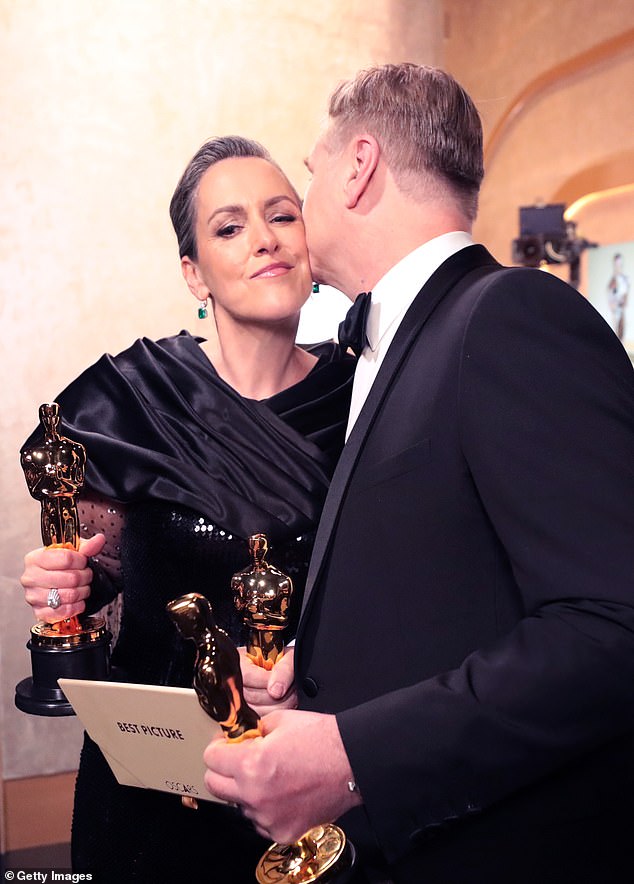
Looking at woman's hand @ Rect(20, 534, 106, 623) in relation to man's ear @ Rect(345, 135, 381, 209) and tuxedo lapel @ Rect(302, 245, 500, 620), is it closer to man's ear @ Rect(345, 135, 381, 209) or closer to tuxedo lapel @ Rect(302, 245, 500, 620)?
tuxedo lapel @ Rect(302, 245, 500, 620)

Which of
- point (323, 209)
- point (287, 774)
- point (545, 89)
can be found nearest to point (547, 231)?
point (545, 89)

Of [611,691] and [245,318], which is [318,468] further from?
[611,691]

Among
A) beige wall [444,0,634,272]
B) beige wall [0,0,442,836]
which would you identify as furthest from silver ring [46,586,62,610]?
beige wall [444,0,634,272]

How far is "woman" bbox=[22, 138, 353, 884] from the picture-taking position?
6.17 feet

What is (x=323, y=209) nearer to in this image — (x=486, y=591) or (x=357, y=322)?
(x=357, y=322)

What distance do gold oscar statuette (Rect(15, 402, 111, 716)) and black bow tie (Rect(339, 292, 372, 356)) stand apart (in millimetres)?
533

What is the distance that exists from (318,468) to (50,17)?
2095mm

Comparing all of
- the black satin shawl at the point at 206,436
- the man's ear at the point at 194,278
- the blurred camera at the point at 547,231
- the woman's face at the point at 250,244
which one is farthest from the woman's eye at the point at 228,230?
the blurred camera at the point at 547,231

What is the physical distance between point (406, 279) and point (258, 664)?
0.64 meters

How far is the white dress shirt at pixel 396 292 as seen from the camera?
148 centimetres

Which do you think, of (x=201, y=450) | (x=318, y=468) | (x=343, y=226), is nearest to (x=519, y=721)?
(x=343, y=226)

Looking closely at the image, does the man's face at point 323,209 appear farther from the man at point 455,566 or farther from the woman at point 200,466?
the woman at point 200,466

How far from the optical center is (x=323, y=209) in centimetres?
159

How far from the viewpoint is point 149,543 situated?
6.49ft
